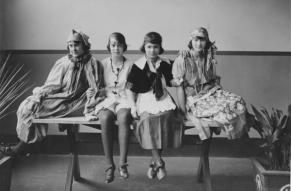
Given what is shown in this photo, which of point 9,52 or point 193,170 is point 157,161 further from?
point 9,52

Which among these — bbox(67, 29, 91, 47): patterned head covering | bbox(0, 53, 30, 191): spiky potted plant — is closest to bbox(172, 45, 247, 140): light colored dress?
bbox(67, 29, 91, 47): patterned head covering

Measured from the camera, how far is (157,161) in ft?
9.58

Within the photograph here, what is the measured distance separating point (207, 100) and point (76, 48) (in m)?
1.34

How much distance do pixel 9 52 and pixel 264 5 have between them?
308 cm

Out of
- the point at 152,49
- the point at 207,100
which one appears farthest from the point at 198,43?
the point at 207,100

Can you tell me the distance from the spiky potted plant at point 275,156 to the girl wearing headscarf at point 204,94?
0.73ft

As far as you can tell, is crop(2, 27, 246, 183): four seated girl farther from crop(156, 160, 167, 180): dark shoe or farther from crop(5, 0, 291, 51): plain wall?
crop(5, 0, 291, 51): plain wall

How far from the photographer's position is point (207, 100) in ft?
10.5

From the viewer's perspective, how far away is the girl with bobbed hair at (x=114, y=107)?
2.94 metres

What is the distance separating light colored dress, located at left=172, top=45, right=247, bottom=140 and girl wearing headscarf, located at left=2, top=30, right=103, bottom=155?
0.82 meters

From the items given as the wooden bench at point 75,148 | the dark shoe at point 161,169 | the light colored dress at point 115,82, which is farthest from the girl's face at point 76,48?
the dark shoe at point 161,169

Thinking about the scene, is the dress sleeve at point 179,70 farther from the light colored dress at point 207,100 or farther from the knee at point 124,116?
the knee at point 124,116

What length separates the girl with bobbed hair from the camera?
294 centimetres

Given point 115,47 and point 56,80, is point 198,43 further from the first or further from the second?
point 56,80
